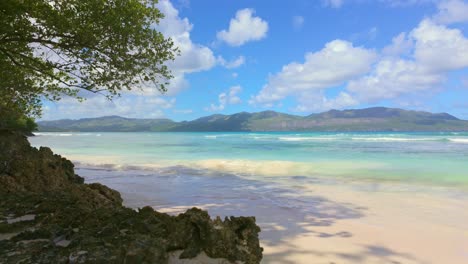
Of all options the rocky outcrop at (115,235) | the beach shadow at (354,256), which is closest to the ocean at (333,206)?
the beach shadow at (354,256)

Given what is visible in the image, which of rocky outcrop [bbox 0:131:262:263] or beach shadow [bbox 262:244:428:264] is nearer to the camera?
rocky outcrop [bbox 0:131:262:263]

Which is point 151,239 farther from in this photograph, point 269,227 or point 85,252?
point 269,227

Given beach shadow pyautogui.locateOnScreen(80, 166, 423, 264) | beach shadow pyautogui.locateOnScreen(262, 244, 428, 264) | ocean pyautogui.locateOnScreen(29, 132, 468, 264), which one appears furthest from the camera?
ocean pyautogui.locateOnScreen(29, 132, 468, 264)

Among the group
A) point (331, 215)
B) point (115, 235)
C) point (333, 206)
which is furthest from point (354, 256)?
point (333, 206)

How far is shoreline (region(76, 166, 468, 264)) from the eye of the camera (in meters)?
6.00

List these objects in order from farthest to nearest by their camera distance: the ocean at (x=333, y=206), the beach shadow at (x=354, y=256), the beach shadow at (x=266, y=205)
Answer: the ocean at (x=333, y=206) → the beach shadow at (x=266, y=205) → the beach shadow at (x=354, y=256)

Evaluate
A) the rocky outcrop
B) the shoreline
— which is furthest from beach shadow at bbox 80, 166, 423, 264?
the rocky outcrop

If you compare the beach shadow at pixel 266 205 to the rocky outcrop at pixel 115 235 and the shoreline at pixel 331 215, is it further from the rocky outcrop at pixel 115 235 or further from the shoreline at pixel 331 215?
the rocky outcrop at pixel 115 235

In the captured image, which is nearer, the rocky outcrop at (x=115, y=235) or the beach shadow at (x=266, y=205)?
the rocky outcrop at (x=115, y=235)

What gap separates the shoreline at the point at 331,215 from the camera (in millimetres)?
6000

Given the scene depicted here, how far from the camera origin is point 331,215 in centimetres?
883

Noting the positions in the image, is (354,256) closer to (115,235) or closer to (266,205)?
(115,235)

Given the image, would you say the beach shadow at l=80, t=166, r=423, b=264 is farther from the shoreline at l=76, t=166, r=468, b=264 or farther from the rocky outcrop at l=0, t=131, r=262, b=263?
the rocky outcrop at l=0, t=131, r=262, b=263

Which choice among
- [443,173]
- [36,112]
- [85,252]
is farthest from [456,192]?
[36,112]
